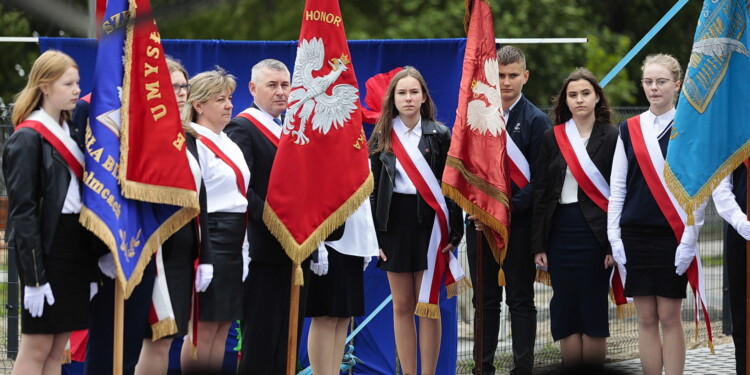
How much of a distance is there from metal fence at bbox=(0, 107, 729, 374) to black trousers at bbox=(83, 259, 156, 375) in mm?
622

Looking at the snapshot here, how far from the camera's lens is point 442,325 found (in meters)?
6.38

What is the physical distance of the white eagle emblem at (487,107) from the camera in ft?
18.1

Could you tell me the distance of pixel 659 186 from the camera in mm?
5188

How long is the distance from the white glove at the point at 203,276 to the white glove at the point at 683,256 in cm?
251

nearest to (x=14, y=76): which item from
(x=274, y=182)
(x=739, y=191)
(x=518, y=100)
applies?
(x=274, y=182)

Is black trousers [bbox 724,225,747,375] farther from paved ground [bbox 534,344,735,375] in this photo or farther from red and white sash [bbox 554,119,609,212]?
paved ground [bbox 534,344,735,375]

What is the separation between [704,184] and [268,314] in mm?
2460

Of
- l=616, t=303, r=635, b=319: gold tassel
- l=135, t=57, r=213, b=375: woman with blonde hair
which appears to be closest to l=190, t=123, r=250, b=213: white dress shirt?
l=135, t=57, r=213, b=375: woman with blonde hair

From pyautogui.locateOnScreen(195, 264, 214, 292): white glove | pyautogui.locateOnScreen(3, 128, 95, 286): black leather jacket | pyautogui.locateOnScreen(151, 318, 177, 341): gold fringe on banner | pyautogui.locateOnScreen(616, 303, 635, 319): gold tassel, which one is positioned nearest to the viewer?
pyautogui.locateOnScreen(3, 128, 95, 286): black leather jacket

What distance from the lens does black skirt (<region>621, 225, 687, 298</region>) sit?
5.12 m

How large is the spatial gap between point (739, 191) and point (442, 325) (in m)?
2.18

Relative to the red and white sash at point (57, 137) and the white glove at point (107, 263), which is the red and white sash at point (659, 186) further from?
the red and white sash at point (57, 137)

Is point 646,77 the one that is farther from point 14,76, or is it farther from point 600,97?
point 14,76

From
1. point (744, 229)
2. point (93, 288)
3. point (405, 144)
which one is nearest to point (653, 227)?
point (744, 229)
